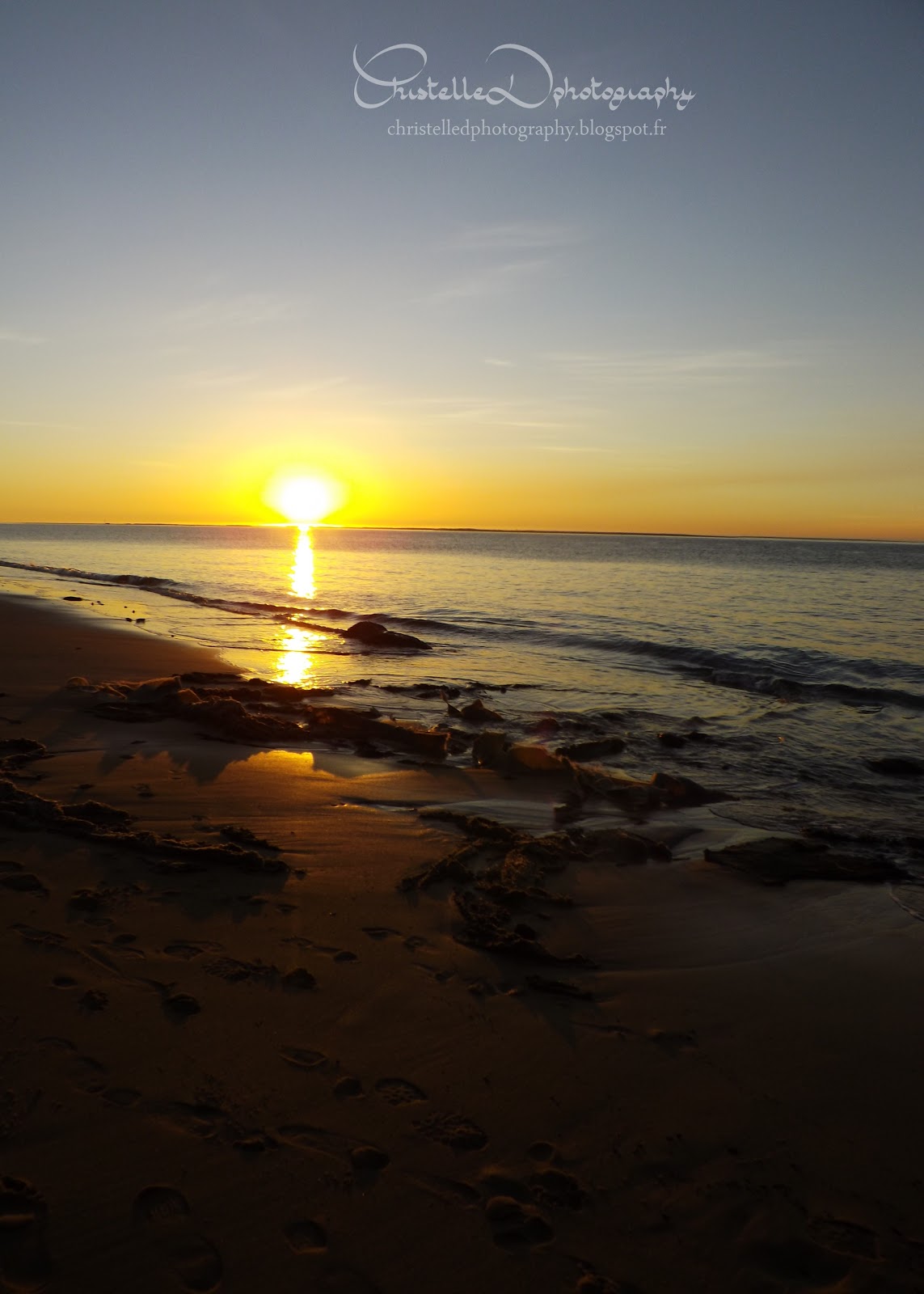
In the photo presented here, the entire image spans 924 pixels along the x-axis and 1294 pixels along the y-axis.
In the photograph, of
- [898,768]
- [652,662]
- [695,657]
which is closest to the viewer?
[898,768]

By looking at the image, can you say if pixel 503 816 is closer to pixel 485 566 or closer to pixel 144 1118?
pixel 144 1118

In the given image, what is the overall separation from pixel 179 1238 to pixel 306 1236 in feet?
1.27

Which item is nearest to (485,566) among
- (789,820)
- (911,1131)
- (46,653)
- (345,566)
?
(345,566)

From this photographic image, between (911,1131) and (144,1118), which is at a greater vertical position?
(144,1118)

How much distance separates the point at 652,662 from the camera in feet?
54.9

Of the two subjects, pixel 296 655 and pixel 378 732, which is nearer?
pixel 378 732

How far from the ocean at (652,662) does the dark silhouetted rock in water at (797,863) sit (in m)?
0.54

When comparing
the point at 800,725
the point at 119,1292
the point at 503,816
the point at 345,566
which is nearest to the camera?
the point at 119,1292

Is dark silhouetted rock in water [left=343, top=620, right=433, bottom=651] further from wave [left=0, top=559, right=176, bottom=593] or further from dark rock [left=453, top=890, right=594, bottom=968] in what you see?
wave [left=0, top=559, right=176, bottom=593]

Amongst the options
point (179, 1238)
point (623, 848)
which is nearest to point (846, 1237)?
point (179, 1238)

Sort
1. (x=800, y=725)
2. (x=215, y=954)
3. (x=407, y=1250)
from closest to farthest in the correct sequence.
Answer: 1. (x=407, y=1250)
2. (x=215, y=954)
3. (x=800, y=725)

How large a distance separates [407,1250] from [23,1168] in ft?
4.25

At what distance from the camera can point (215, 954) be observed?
12.6ft

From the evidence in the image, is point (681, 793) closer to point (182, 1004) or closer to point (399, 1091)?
point (399, 1091)
